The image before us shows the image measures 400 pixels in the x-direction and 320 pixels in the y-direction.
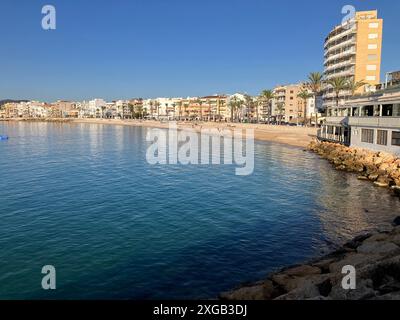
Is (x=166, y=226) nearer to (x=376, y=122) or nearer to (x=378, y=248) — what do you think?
(x=378, y=248)

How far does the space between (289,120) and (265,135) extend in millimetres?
57577

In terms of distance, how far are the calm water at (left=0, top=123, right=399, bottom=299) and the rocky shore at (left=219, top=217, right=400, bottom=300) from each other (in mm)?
1972

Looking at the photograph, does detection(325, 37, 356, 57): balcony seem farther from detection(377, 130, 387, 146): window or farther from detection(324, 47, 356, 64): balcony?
detection(377, 130, 387, 146): window

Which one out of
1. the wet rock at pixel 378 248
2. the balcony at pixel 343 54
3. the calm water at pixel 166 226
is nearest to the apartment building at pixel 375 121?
the calm water at pixel 166 226

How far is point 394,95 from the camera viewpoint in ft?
147

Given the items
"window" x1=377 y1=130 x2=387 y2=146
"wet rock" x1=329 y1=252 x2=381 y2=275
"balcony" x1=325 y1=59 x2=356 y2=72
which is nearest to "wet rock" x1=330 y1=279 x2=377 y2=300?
"wet rock" x1=329 y1=252 x2=381 y2=275

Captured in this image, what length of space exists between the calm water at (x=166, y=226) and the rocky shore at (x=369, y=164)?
7.01ft

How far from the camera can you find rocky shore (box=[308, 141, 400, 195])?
38.3 metres

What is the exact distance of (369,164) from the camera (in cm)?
4622

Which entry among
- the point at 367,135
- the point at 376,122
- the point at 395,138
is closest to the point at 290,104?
the point at 367,135

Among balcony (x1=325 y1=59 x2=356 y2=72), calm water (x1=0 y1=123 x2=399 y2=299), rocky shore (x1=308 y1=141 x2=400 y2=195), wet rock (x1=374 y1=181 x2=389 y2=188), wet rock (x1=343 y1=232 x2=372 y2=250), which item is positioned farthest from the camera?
balcony (x1=325 y1=59 x2=356 y2=72)

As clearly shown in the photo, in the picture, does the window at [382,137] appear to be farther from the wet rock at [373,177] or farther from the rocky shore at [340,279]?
the rocky shore at [340,279]

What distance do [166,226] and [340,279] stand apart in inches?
553

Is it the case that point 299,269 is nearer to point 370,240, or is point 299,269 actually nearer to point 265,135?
point 370,240
